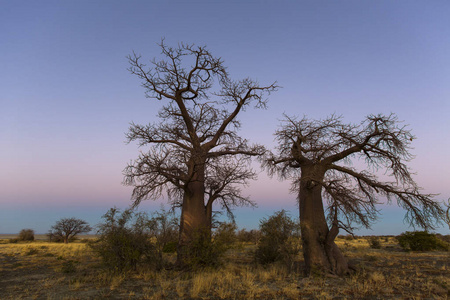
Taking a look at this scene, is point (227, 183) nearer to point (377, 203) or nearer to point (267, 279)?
point (267, 279)

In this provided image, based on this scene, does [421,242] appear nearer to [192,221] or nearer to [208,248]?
[208,248]

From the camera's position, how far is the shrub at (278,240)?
9711mm

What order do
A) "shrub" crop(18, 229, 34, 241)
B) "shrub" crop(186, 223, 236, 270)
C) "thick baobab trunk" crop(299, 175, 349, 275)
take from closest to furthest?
Answer: "thick baobab trunk" crop(299, 175, 349, 275) → "shrub" crop(186, 223, 236, 270) → "shrub" crop(18, 229, 34, 241)

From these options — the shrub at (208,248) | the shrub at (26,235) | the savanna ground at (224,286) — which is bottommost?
the savanna ground at (224,286)

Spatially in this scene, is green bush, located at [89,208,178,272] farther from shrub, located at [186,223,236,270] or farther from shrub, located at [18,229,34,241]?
shrub, located at [18,229,34,241]

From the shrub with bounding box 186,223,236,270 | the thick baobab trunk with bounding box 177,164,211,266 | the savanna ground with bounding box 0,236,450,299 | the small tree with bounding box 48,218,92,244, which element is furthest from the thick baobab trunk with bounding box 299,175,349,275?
the small tree with bounding box 48,218,92,244

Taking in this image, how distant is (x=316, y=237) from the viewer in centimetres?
910

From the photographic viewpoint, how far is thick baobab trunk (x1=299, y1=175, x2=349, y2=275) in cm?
873

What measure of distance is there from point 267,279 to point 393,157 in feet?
17.9

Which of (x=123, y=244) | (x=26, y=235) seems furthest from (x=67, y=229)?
(x=123, y=244)

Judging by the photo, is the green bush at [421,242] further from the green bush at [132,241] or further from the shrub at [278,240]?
the green bush at [132,241]

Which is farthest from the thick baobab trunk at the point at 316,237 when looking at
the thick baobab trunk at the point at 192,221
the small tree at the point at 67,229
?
the small tree at the point at 67,229

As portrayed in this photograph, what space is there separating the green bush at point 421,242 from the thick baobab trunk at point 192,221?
49.5 feet

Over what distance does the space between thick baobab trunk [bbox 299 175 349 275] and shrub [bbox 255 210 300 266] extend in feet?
1.78
